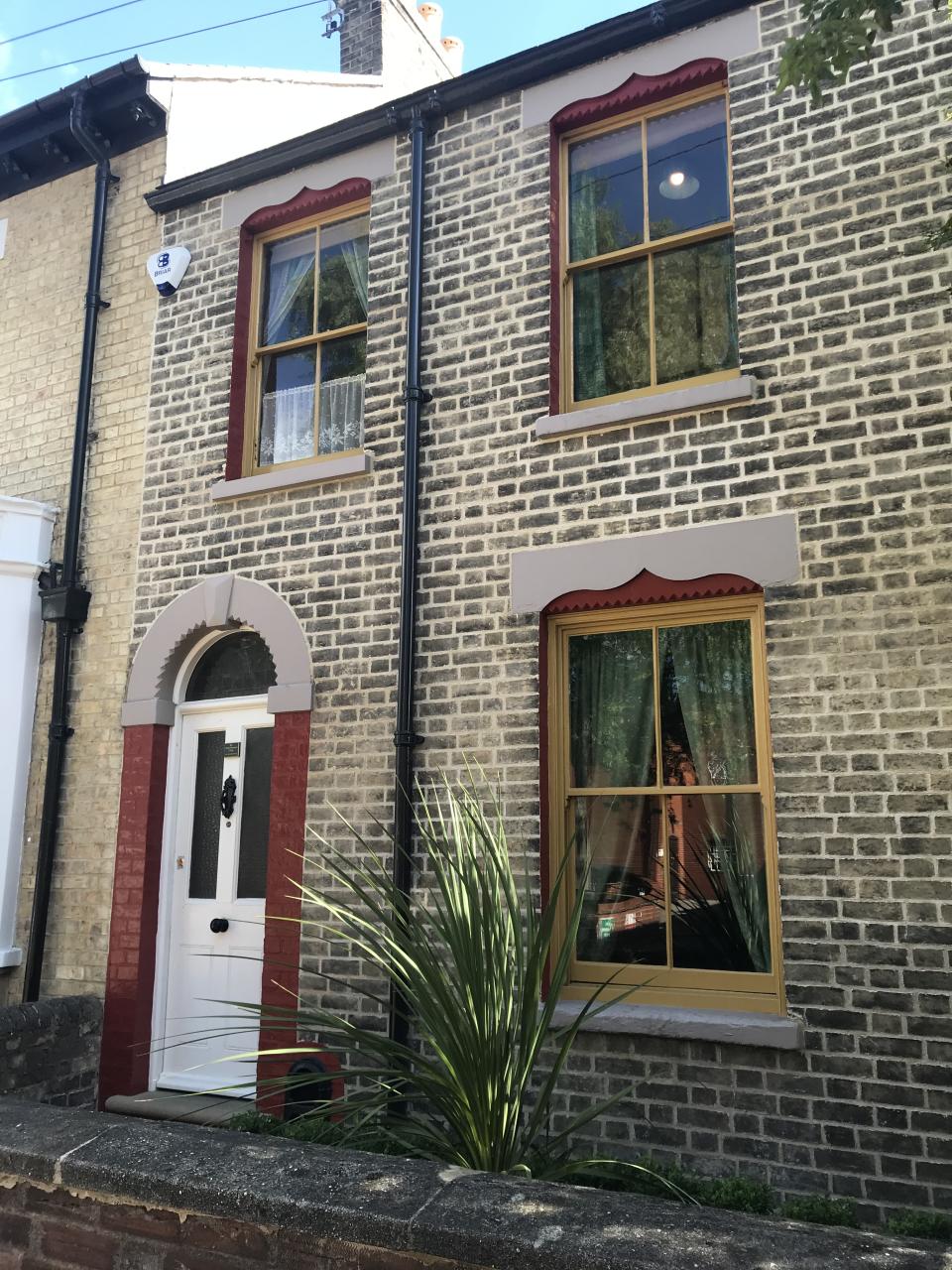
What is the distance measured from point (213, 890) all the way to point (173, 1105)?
1244 mm

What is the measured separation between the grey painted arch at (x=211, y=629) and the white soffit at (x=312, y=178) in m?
2.56

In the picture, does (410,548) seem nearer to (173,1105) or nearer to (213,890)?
(213,890)

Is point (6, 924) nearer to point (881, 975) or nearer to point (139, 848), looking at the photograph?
point (139, 848)

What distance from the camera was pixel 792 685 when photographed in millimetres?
4980

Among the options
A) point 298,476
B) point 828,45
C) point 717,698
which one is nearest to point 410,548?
point 298,476

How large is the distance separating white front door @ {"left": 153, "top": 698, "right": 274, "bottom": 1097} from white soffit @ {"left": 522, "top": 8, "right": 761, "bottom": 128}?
397cm

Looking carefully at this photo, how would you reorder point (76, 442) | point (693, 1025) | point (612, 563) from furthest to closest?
point (76, 442) < point (612, 563) < point (693, 1025)

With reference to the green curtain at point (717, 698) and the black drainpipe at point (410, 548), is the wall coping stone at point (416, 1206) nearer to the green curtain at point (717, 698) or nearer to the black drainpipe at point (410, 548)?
the black drainpipe at point (410, 548)

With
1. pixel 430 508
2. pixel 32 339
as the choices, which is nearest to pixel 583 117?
pixel 430 508

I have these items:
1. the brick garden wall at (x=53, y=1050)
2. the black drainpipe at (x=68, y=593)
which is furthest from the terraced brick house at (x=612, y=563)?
the black drainpipe at (x=68, y=593)

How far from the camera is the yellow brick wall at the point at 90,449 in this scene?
7023mm

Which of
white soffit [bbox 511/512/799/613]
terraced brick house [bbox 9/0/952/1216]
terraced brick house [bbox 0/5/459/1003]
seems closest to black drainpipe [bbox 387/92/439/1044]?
terraced brick house [bbox 9/0/952/1216]

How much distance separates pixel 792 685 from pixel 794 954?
119 cm

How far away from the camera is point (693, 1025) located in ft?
15.9
